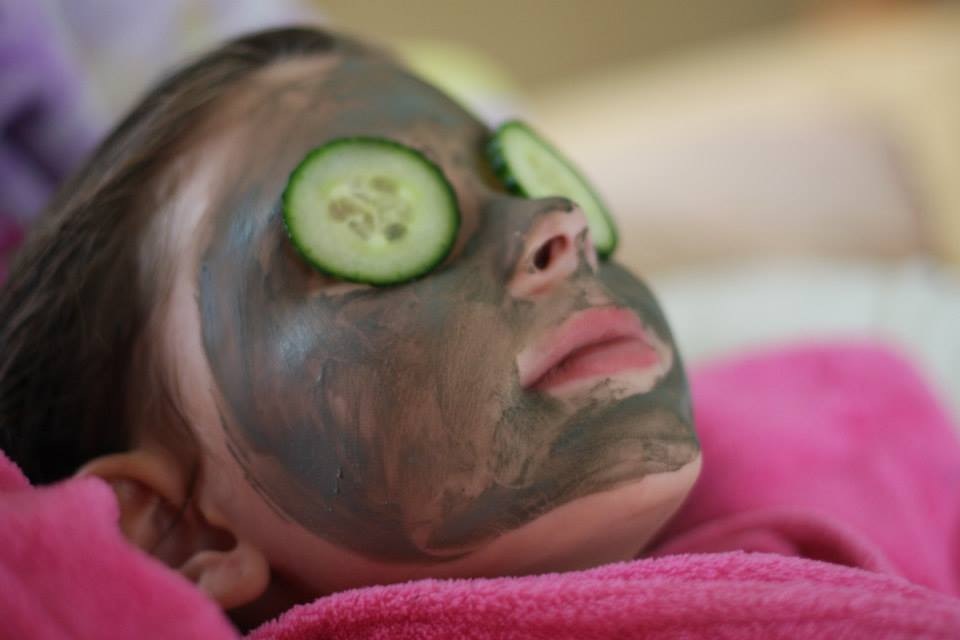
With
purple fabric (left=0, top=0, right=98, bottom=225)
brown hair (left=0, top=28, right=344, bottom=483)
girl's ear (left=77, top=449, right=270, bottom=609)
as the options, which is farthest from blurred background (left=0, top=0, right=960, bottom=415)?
girl's ear (left=77, top=449, right=270, bottom=609)

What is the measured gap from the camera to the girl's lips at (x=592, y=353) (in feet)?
2.07

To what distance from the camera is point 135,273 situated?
2.42 ft

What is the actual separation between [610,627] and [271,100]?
1.53 feet

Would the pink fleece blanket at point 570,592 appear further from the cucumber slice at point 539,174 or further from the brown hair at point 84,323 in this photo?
the cucumber slice at point 539,174

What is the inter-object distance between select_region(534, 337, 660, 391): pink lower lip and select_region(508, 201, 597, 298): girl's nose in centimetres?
5

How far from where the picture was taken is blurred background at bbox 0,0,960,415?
3.48 feet

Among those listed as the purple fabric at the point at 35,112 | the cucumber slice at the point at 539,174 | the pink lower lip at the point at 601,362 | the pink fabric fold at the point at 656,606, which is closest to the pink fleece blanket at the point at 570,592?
the pink fabric fold at the point at 656,606

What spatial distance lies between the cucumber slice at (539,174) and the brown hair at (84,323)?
0.24m

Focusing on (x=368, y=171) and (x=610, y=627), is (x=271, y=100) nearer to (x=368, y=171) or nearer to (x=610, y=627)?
(x=368, y=171)

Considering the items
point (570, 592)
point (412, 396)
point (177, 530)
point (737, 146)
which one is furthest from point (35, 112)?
point (737, 146)

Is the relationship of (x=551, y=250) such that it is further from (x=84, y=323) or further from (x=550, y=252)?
(x=84, y=323)

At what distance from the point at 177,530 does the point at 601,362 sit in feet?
1.14

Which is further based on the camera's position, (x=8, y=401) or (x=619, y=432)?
(x=8, y=401)

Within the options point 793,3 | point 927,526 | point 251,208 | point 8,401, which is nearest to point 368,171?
point 251,208
